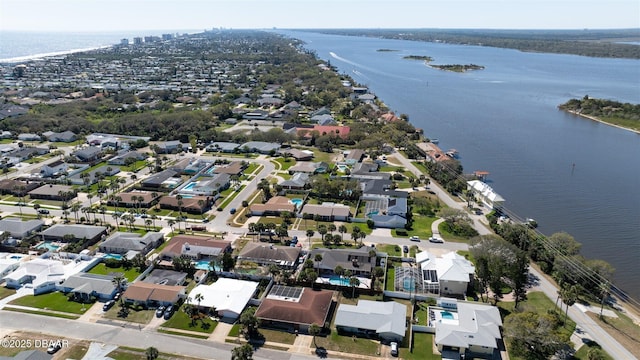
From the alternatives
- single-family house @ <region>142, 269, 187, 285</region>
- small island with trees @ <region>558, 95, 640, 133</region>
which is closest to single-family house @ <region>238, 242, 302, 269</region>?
single-family house @ <region>142, 269, 187, 285</region>

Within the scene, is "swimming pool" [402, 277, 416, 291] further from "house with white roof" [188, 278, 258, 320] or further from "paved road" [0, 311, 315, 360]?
"house with white roof" [188, 278, 258, 320]

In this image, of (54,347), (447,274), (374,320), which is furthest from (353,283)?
(54,347)

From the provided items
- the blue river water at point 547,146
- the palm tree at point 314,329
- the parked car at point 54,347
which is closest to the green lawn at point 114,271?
the parked car at point 54,347

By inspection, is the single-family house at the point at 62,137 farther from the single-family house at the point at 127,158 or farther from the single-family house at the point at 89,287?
the single-family house at the point at 89,287

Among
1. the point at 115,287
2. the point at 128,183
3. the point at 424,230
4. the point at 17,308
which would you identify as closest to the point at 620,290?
the point at 424,230

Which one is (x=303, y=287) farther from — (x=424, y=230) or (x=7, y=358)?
(x=7, y=358)

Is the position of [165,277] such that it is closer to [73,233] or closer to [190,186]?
[73,233]

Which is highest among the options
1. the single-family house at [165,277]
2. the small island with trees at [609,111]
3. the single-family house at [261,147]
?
the small island with trees at [609,111]
